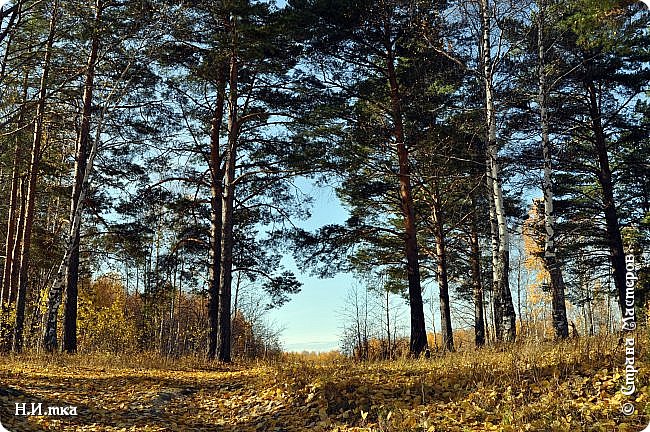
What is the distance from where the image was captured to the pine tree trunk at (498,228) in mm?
10734

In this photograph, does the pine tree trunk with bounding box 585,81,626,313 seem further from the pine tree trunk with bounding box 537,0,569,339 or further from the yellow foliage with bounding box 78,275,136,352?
the yellow foliage with bounding box 78,275,136,352

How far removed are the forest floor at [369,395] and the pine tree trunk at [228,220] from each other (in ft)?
→ 11.8

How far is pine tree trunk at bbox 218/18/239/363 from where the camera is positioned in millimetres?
13789

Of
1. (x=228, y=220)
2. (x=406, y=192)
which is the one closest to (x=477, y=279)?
(x=406, y=192)

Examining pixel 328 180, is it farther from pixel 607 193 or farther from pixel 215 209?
pixel 607 193

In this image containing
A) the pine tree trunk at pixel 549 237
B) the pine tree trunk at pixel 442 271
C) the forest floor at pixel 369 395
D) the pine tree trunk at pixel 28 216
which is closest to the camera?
the forest floor at pixel 369 395

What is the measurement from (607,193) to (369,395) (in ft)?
41.2

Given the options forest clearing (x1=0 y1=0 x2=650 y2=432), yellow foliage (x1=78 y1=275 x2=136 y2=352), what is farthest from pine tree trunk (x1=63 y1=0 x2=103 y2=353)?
yellow foliage (x1=78 y1=275 x2=136 y2=352)

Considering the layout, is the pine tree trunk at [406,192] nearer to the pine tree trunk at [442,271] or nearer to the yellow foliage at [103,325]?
the pine tree trunk at [442,271]

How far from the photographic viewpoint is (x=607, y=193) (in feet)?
53.6

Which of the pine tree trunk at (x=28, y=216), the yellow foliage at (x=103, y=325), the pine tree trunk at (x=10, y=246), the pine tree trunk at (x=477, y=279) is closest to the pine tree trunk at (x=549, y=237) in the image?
the pine tree trunk at (x=477, y=279)

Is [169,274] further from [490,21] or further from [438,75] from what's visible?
[490,21]

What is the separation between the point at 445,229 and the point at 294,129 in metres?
6.71

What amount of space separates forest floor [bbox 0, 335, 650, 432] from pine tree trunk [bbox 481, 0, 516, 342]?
1540 millimetres
